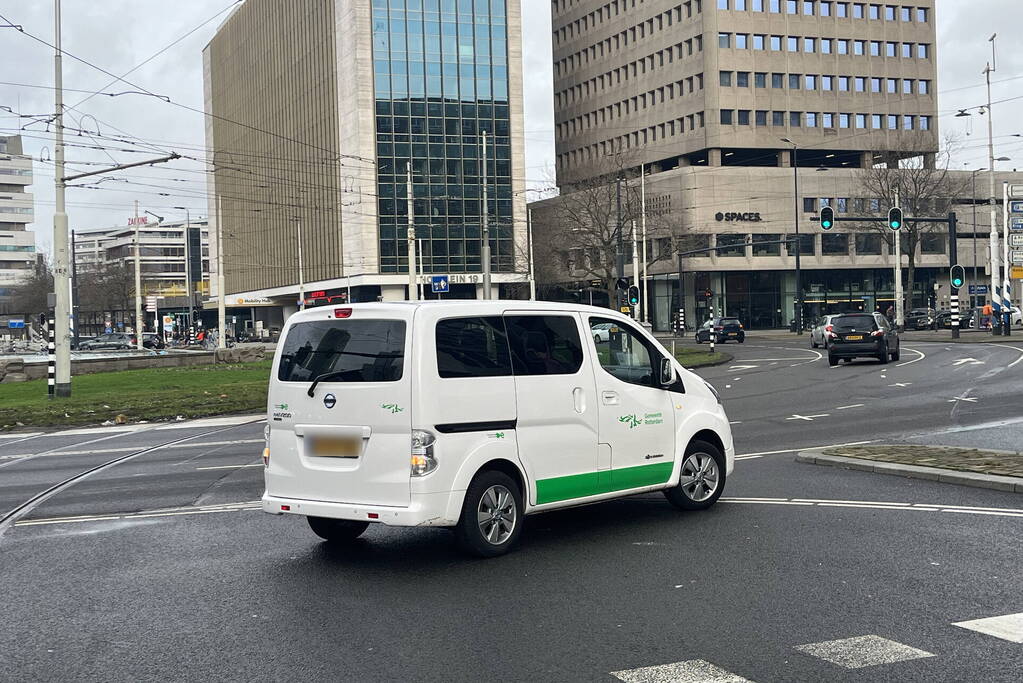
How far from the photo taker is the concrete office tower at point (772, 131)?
81.3 metres

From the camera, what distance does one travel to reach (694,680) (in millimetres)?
5191

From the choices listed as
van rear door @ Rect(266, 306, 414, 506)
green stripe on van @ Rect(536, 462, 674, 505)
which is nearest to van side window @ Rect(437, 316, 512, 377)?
van rear door @ Rect(266, 306, 414, 506)

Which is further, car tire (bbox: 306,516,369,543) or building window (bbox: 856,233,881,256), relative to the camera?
building window (bbox: 856,233,881,256)

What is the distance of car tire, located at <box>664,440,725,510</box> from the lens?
9664mm

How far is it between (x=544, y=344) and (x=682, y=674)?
368 centimetres

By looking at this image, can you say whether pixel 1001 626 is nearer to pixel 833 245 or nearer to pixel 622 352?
pixel 622 352

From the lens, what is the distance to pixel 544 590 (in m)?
7.07

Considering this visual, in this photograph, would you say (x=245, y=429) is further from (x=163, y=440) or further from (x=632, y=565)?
(x=632, y=565)

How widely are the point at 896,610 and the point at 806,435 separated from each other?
1006 centimetres

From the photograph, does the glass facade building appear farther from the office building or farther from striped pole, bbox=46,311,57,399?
striped pole, bbox=46,311,57,399

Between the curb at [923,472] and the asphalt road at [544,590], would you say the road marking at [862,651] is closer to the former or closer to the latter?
the asphalt road at [544,590]

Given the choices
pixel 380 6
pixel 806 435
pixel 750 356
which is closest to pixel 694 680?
pixel 806 435

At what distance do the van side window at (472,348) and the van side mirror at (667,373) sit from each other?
1.72 meters

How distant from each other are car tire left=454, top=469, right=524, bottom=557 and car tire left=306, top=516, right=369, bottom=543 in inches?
45.0
